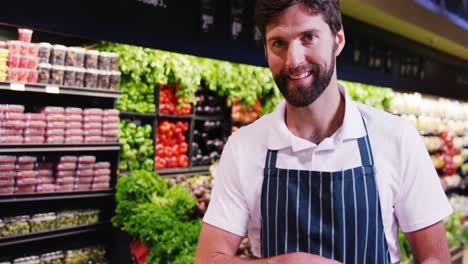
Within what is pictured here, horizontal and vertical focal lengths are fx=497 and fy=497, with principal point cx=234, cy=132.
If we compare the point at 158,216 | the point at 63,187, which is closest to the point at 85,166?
the point at 63,187

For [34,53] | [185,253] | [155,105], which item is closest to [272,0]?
[185,253]

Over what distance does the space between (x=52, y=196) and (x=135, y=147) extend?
4.22 ft

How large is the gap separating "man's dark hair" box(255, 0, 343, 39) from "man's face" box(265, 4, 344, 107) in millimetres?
13

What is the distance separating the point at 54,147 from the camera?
496 cm

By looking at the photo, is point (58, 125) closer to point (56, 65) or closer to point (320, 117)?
point (56, 65)

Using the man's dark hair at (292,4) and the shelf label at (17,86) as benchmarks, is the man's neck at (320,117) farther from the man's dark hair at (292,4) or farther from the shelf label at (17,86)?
the shelf label at (17,86)

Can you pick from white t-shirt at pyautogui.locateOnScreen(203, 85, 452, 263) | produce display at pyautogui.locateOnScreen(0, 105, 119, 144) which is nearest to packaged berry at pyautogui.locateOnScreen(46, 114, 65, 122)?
produce display at pyautogui.locateOnScreen(0, 105, 119, 144)

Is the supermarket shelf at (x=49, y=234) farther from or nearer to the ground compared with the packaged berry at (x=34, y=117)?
nearer to the ground

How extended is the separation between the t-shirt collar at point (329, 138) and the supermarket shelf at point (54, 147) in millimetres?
3658

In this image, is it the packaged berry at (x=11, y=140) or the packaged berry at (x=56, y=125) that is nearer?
the packaged berry at (x=11, y=140)

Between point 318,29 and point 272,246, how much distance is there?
70 cm

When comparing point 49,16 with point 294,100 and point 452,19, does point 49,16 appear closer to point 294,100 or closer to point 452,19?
point 294,100

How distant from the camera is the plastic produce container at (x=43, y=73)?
188 inches

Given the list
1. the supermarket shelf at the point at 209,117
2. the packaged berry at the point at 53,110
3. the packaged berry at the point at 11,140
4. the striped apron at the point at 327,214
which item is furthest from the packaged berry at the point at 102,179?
the striped apron at the point at 327,214
